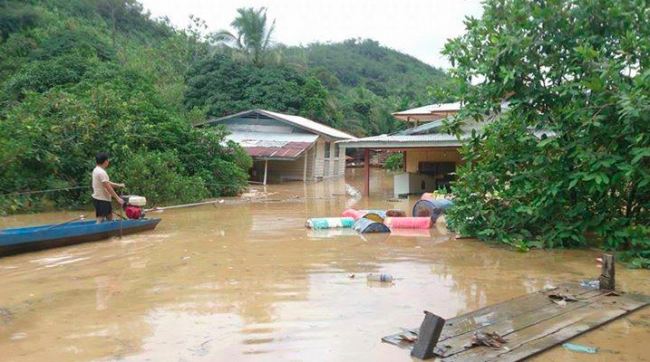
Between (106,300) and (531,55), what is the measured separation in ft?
25.6

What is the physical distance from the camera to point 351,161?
47.2 metres

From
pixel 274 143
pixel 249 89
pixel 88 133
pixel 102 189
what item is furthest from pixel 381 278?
pixel 249 89

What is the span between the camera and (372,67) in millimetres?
76062

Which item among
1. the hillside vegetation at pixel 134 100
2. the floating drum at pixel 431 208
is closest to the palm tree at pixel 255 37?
the hillside vegetation at pixel 134 100

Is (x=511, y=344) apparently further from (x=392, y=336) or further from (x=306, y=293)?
(x=306, y=293)

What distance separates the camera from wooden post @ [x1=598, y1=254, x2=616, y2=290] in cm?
677

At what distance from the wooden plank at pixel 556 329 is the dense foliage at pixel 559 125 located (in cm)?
256

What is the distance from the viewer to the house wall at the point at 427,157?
23109mm

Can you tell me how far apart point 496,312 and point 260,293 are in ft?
9.02

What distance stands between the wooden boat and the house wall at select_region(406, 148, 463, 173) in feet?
46.9

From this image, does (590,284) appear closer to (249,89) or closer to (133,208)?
(133,208)

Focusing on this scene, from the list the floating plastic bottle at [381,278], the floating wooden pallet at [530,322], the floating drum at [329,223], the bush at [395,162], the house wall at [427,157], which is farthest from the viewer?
the bush at [395,162]

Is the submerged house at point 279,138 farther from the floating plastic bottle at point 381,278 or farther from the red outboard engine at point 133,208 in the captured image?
the floating plastic bottle at point 381,278

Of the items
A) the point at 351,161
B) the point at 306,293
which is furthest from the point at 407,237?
the point at 351,161
